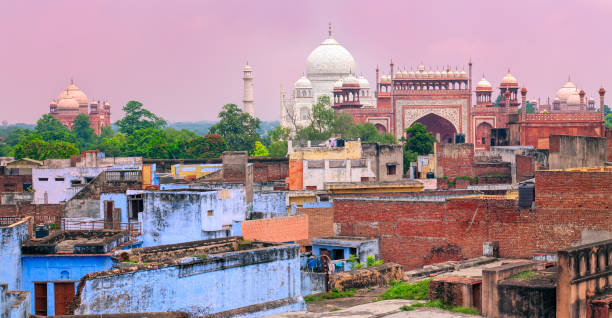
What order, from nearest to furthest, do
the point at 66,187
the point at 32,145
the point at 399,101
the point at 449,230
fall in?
the point at 449,230, the point at 66,187, the point at 32,145, the point at 399,101

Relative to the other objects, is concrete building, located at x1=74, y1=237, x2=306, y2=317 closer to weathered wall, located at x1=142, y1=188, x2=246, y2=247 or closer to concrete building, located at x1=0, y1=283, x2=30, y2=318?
concrete building, located at x1=0, y1=283, x2=30, y2=318

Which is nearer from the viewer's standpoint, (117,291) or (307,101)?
(117,291)

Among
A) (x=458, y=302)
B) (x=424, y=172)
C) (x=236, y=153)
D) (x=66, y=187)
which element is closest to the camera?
(x=458, y=302)

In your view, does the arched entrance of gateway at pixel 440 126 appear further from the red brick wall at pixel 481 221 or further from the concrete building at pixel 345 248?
the concrete building at pixel 345 248

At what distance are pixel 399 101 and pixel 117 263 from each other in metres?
49.2

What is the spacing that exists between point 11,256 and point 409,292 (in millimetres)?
5792

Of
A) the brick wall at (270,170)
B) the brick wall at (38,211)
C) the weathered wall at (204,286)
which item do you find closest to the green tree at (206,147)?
the brick wall at (270,170)

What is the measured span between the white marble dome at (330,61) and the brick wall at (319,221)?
5481cm

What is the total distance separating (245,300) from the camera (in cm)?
1348

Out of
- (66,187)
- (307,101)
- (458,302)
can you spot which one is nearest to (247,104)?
(307,101)

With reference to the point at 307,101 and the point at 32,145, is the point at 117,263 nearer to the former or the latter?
the point at 32,145

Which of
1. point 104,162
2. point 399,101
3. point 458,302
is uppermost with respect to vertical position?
point 399,101

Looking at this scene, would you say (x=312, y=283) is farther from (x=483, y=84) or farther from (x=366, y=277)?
(x=483, y=84)

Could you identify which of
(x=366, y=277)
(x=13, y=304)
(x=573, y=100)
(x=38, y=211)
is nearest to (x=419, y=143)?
(x=38, y=211)
